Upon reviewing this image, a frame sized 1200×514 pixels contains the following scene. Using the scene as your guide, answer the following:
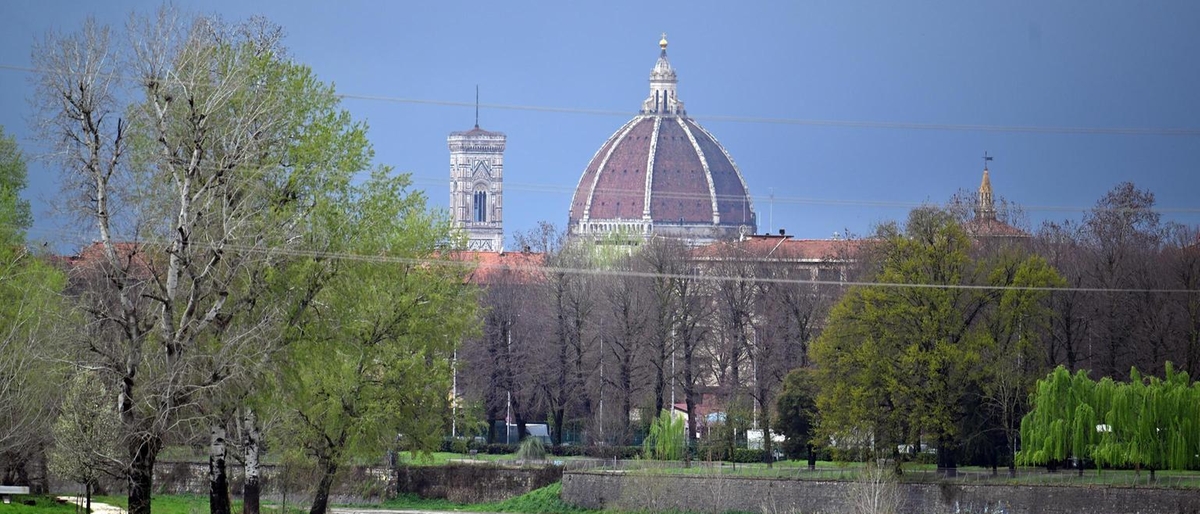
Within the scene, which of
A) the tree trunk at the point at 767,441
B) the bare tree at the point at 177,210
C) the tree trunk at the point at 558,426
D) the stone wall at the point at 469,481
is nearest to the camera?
the bare tree at the point at 177,210

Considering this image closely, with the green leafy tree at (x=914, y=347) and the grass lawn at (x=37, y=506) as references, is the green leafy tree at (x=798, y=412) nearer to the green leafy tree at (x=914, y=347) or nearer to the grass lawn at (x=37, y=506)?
the green leafy tree at (x=914, y=347)

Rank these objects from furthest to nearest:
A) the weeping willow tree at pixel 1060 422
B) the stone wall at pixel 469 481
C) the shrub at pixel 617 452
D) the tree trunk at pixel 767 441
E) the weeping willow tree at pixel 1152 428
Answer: the shrub at pixel 617 452, the tree trunk at pixel 767 441, the stone wall at pixel 469 481, the weeping willow tree at pixel 1060 422, the weeping willow tree at pixel 1152 428

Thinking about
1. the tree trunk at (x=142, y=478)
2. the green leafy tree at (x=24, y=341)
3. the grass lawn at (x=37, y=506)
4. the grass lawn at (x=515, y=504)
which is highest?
the green leafy tree at (x=24, y=341)

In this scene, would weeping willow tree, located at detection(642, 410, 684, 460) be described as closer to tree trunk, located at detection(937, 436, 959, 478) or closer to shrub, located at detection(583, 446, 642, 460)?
shrub, located at detection(583, 446, 642, 460)

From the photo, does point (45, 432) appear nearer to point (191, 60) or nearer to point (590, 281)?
point (191, 60)

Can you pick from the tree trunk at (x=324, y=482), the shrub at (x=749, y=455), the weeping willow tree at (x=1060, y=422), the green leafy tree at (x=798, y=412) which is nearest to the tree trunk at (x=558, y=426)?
the shrub at (x=749, y=455)

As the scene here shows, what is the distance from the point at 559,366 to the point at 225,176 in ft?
170

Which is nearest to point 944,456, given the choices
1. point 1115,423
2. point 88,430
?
point 1115,423

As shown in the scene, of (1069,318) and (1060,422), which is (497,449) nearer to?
(1069,318)

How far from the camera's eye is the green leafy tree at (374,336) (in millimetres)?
38750

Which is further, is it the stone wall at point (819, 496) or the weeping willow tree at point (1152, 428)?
the weeping willow tree at point (1152, 428)

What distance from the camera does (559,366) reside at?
86.7 meters

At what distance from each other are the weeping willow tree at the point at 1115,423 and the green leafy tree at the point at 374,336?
70.0 ft

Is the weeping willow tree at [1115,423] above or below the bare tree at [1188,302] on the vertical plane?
below
